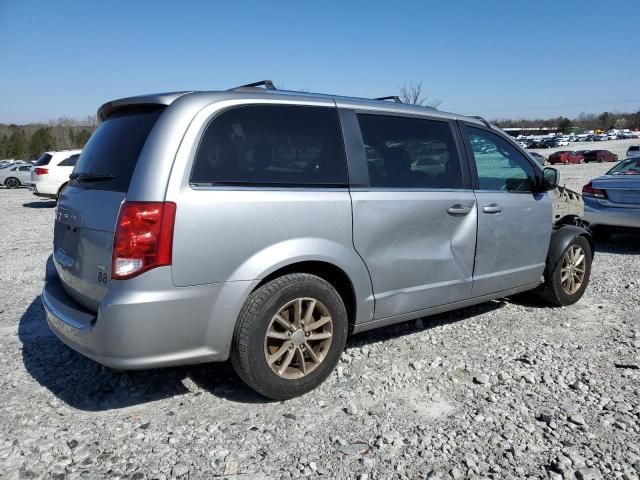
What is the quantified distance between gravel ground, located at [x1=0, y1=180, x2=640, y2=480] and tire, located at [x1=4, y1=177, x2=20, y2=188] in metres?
25.8

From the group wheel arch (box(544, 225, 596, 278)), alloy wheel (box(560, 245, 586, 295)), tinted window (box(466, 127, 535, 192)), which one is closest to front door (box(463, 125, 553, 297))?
tinted window (box(466, 127, 535, 192))

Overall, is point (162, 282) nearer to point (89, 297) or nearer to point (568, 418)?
point (89, 297)

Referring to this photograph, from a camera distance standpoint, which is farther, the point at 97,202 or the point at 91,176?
the point at 91,176

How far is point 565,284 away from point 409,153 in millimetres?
2435

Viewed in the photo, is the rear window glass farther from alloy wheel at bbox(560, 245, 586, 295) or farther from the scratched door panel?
alloy wheel at bbox(560, 245, 586, 295)

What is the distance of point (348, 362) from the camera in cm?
371

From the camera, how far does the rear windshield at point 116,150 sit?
2830 millimetres

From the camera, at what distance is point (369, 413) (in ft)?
9.86

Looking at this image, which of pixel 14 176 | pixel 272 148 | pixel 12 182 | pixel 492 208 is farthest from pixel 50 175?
pixel 12 182

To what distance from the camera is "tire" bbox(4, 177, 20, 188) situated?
85.7 ft

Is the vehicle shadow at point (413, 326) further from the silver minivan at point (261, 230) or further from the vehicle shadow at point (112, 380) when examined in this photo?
the silver minivan at point (261, 230)

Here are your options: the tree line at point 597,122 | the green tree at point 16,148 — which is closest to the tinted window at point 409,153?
the green tree at point 16,148

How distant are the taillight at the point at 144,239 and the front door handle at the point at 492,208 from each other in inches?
99.5

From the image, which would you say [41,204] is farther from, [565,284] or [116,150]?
[565,284]
